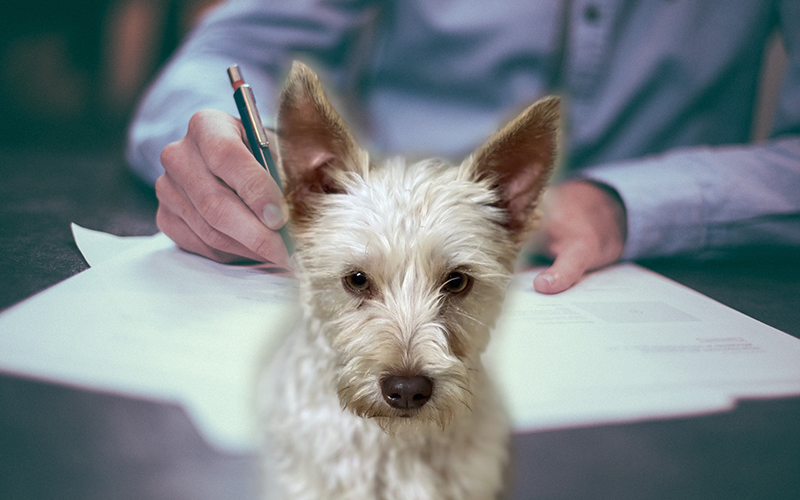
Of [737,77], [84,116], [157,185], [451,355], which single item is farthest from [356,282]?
[737,77]

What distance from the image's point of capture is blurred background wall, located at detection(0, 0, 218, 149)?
639 millimetres

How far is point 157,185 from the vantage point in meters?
0.56

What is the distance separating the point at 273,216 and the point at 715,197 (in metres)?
0.78

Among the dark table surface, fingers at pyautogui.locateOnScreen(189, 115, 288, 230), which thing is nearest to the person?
fingers at pyautogui.locateOnScreen(189, 115, 288, 230)

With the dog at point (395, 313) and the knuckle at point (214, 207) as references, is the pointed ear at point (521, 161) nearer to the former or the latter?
the dog at point (395, 313)

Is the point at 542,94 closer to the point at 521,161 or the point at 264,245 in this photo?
the point at 521,161

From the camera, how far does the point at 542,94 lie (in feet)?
3.13

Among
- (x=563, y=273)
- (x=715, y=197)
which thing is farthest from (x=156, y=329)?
(x=715, y=197)

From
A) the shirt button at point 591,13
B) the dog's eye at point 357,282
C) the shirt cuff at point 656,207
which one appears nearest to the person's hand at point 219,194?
the dog's eye at point 357,282

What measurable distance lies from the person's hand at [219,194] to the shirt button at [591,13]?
0.76 meters

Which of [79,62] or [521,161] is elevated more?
[79,62]

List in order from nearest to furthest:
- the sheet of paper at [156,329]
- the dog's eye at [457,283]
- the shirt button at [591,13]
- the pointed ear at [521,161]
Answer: the sheet of paper at [156,329] < the pointed ear at [521,161] < the dog's eye at [457,283] < the shirt button at [591,13]

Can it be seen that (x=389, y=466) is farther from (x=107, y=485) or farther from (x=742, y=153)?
(x=742, y=153)

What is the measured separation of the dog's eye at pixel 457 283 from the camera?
0.70 meters
